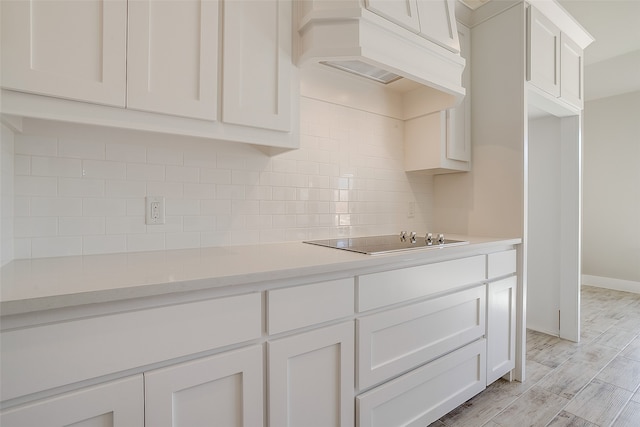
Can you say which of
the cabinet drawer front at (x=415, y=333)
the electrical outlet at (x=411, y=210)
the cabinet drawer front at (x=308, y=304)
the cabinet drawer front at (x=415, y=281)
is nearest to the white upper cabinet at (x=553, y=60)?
the electrical outlet at (x=411, y=210)

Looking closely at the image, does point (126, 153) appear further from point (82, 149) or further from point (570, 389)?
point (570, 389)

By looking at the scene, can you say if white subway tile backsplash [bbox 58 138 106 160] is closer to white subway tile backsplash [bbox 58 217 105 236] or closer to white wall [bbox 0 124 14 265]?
white wall [bbox 0 124 14 265]

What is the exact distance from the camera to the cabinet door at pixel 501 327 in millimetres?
1838

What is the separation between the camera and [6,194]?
1.05 m

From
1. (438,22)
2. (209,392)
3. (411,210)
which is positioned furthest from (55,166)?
(411,210)

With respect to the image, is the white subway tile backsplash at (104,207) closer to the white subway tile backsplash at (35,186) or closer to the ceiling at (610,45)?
the white subway tile backsplash at (35,186)

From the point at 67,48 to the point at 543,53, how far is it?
8.96 feet

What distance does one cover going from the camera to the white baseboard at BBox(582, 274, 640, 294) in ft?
13.6

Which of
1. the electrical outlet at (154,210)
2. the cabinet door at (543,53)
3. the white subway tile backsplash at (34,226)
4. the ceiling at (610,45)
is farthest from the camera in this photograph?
→ the ceiling at (610,45)

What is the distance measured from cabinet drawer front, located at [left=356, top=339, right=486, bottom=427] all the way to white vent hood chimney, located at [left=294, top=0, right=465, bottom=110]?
145 centimetres

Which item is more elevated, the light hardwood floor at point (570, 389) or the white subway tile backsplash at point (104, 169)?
the white subway tile backsplash at point (104, 169)

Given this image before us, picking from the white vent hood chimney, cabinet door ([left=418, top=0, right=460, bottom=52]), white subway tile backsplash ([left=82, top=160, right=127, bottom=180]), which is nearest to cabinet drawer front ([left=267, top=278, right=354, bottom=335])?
white subway tile backsplash ([left=82, top=160, right=127, bottom=180])

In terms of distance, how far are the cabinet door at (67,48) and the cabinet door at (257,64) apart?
A: 0.35 metres

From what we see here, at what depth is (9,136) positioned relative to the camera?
1.07 metres
